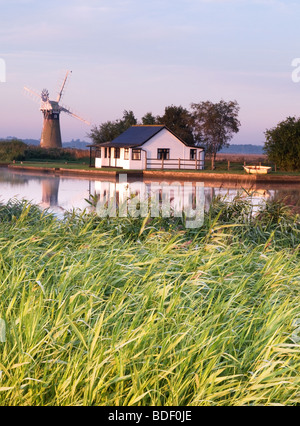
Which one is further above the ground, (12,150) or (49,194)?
(12,150)

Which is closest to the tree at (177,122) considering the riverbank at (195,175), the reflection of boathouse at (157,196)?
the riverbank at (195,175)

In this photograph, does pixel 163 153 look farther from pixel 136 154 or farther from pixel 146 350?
pixel 146 350

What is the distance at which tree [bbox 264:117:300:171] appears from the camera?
47.5 metres

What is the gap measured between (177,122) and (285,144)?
2384 cm

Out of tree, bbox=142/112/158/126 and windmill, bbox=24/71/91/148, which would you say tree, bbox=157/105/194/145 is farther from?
windmill, bbox=24/71/91/148

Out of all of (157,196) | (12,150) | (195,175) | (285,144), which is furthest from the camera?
(12,150)

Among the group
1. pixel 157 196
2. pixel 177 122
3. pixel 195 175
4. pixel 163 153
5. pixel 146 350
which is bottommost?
pixel 146 350

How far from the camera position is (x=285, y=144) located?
47.8 meters

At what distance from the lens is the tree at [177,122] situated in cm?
6888

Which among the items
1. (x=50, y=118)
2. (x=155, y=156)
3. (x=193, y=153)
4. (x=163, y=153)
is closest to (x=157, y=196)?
(x=155, y=156)

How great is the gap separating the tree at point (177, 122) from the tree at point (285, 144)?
67.1ft

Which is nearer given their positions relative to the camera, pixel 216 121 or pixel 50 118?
pixel 216 121

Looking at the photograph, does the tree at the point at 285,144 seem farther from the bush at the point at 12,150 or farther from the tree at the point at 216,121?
the bush at the point at 12,150

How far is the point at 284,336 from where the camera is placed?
4.50m
